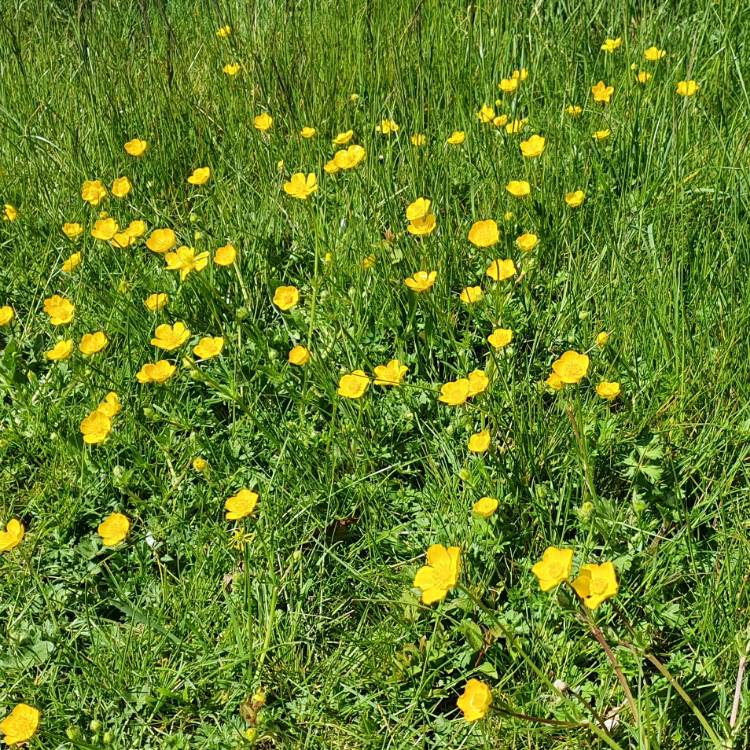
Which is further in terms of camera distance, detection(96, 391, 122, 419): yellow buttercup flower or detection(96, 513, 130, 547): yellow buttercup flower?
detection(96, 391, 122, 419): yellow buttercup flower

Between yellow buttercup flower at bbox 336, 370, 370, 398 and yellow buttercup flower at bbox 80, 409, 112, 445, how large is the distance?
23.1 inches

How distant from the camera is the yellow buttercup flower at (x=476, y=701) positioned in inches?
54.4

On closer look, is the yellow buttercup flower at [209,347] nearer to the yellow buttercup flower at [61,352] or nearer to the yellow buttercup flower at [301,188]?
the yellow buttercup flower at [61,352]

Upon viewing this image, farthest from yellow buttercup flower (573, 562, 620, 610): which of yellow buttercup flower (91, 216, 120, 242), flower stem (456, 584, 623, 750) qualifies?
yellow buttercup flower (91, 216, 120, 242)

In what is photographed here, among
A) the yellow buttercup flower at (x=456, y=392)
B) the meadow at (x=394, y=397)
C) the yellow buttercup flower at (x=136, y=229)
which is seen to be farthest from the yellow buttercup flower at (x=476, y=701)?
the yellow buttercup flower at (x=136, y=229)

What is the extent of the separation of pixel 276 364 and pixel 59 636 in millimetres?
845

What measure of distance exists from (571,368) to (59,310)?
150 cm

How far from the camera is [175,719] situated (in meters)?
1.75

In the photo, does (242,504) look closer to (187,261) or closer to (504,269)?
(187,261)

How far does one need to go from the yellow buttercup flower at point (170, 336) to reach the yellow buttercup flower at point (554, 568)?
1186 millimetres

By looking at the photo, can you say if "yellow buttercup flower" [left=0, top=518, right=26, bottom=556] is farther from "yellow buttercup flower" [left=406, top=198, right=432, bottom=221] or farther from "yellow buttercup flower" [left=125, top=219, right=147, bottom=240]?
"yellow buttercup flower" [left=406, top=198, right=432, bottom=221]

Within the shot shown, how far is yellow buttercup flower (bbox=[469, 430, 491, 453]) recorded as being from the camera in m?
1.85

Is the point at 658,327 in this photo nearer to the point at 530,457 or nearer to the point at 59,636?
the point at 530,457

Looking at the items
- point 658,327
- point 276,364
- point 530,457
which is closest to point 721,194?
point 658,327
